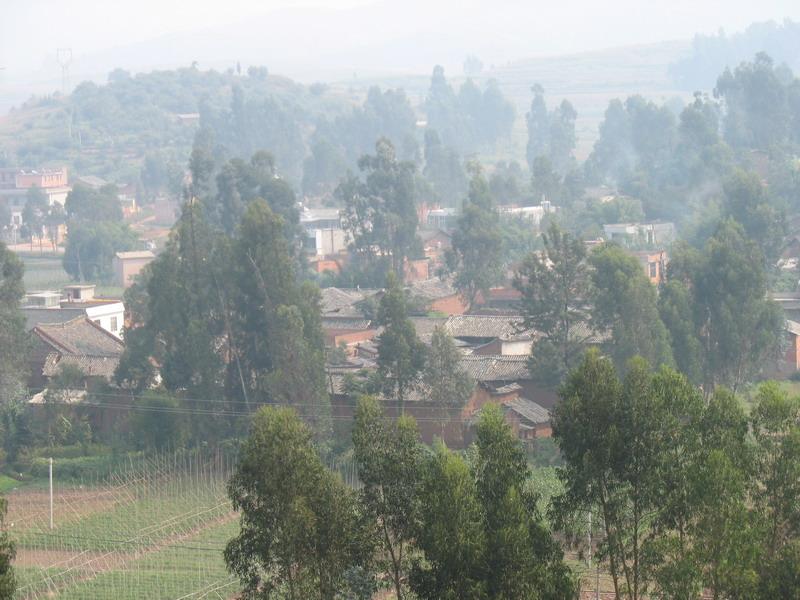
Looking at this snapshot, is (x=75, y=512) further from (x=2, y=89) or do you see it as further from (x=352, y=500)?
(x=2, y=89)

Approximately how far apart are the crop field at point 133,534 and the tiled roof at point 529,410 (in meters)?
4.29

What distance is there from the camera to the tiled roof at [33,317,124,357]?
26.1 m

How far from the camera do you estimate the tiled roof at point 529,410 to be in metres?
22.3

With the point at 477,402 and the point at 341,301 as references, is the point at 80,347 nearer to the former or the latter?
the point at 341,301

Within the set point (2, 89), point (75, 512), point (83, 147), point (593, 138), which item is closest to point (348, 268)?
point (75, 512)

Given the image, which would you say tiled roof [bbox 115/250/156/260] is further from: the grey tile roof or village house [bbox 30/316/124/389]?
village house [bbox 30/316/124/389]

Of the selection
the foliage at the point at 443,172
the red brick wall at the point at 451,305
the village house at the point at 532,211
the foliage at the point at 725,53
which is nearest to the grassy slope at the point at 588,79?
the foliage at the point at 725,53

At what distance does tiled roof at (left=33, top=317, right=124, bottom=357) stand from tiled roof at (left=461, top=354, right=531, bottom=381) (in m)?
6.13

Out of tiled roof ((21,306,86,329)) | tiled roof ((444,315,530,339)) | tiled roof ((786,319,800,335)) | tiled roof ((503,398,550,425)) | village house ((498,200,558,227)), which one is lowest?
tiled roof ((503,398,550,425))

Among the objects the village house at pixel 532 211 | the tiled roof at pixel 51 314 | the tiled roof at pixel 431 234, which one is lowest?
the tiled roof at pixel 51 314

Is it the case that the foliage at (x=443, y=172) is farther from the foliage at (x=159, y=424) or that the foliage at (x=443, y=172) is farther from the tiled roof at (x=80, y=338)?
the foliage at (x=159, y=424)

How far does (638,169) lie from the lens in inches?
1957

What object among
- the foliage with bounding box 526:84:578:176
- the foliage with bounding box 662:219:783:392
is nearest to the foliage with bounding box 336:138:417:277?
the foliage with bounding box 662:219:783:392

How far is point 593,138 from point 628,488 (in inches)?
3011
